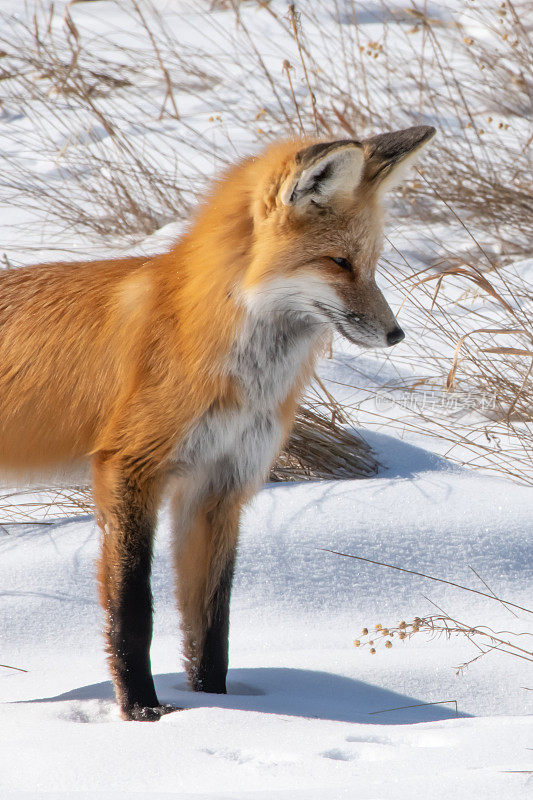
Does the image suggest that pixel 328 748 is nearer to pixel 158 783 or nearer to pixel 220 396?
pixel 158 783

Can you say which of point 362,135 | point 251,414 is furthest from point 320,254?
point 362,135

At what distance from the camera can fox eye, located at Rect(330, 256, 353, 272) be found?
261 centimetres

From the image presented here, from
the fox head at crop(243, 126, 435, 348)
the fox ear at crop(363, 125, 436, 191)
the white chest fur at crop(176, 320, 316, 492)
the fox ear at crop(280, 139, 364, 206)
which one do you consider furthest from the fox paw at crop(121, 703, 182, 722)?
the fox ear at crop(363, 125, 436, 191)

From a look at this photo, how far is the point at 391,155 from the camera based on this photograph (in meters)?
2.75

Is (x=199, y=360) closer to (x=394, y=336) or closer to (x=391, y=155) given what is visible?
(x=394, y=336)

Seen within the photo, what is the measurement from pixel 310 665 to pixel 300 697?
0.16m

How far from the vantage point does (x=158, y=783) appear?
2018 mm

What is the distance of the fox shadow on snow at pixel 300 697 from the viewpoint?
2.74m

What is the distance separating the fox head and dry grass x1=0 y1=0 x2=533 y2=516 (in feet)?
5.42

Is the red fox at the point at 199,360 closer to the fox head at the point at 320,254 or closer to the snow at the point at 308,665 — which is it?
the fox head at the point at 320,254

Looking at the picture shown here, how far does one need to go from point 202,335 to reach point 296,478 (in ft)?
5.57

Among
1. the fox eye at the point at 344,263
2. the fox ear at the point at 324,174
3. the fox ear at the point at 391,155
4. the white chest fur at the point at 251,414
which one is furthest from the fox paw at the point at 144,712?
the fox ear at the point at 391,155

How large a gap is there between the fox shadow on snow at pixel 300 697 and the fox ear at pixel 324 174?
1.47 metres

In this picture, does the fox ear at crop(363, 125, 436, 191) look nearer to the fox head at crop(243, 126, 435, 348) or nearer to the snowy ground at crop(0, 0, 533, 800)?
the fox head at crop(243, 126, 435, 348)
